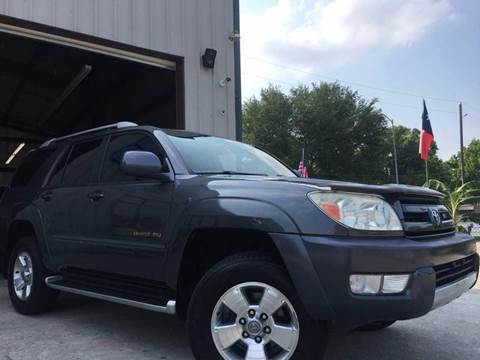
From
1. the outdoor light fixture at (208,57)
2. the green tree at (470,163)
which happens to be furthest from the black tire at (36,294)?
the green tree at (470,163)

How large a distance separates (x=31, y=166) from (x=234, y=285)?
12.6ft

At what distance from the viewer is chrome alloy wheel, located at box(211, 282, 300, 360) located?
10.7ft

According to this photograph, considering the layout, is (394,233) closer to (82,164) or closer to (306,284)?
(306,284)

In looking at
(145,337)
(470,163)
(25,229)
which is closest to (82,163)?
(25,229)

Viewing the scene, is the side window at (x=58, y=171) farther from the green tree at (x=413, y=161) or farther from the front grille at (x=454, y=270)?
the green tree at (x=413, y=161)

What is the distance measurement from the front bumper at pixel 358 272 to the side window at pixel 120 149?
184 cm

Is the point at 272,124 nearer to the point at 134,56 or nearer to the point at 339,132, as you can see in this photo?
the point at 339,132

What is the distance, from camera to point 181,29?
29.1 ft

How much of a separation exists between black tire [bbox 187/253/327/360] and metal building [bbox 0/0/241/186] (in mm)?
5448

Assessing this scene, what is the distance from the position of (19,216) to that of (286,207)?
3700 millimetres

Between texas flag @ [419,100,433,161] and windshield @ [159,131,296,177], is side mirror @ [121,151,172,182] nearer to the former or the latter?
windshield @ [159,131,296,177]

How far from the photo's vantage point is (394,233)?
127 inches

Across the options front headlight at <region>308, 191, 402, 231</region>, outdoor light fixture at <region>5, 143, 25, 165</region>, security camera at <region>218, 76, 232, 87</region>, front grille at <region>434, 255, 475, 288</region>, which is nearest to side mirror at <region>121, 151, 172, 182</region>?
front headlight at <region>308, 191, 402, 231</region>

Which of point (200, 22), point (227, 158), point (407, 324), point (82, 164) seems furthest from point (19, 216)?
point (200, 22)
